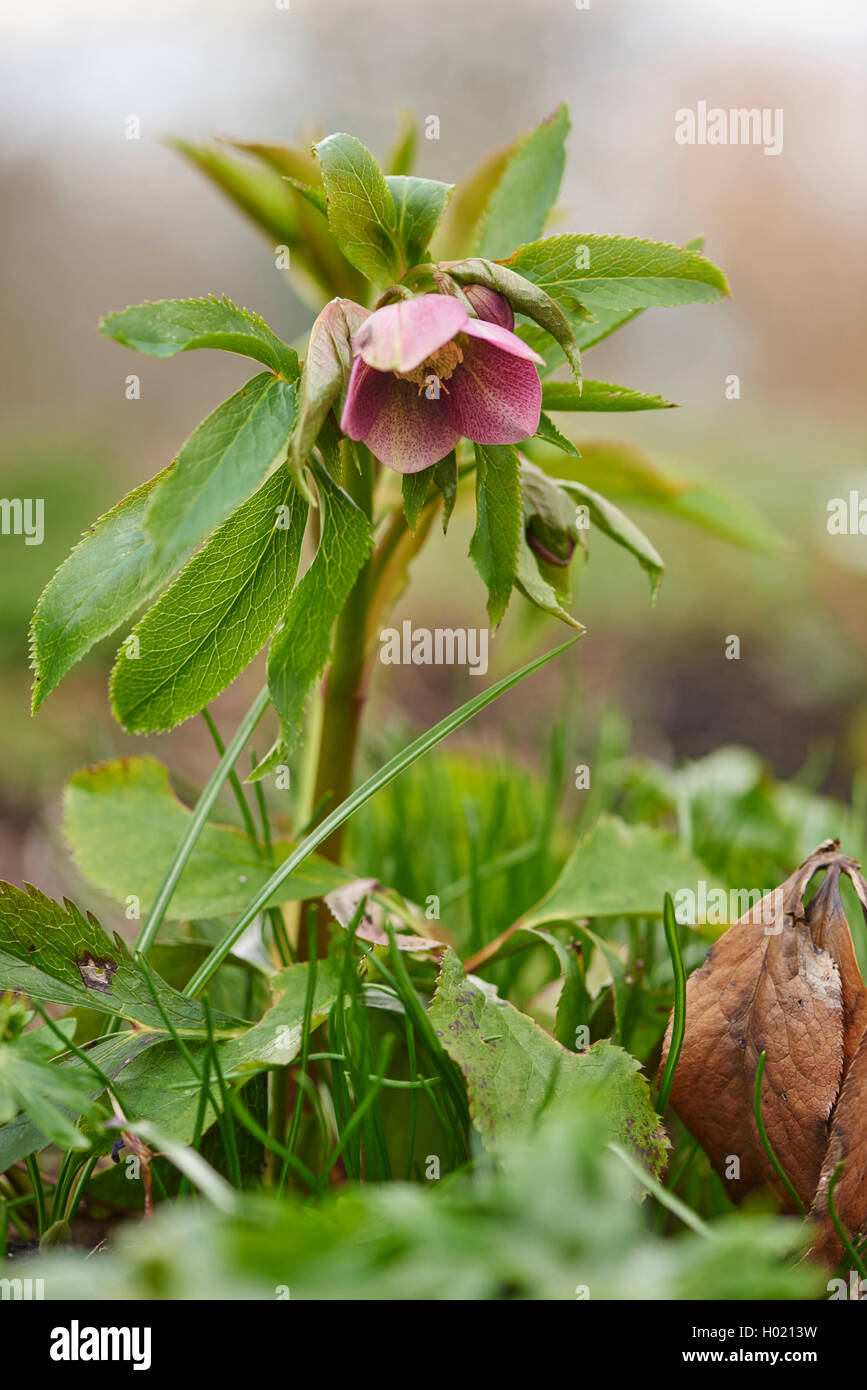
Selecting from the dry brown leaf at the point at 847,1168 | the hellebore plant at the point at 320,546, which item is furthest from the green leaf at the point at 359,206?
the dry brown leaf at the point at 847,1168

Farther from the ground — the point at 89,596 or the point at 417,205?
the point at 417,205

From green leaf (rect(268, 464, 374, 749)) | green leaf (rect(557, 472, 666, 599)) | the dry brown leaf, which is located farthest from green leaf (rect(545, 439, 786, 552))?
the dry brown leaf

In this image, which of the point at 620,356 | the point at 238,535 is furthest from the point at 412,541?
the point at 620,356

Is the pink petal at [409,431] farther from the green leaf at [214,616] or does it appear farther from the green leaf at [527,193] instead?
the green leaf at [527,193]

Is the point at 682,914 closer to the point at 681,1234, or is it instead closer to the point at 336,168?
the point at 681,1234

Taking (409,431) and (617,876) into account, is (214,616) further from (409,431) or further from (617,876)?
(617,876)

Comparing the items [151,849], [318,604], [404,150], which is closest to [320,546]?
[318,604]
